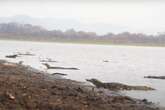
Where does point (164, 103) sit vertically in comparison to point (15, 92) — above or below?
below

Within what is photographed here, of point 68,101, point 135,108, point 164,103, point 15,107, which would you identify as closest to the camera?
point 15,107

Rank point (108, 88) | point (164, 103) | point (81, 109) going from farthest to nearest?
point (108, 88)
point (164, 103)
point (81, 109)

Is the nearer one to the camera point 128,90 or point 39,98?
point 39,98

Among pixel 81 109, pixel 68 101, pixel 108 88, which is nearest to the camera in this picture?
pixel 81 109

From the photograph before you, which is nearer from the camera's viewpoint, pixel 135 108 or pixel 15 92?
pixel 15 92

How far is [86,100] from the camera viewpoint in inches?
825

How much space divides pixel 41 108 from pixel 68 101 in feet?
8.30

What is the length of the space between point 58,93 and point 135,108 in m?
3.69

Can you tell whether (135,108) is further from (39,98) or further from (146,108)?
(39,98)

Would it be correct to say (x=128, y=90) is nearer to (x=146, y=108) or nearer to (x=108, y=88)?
(x=108, y=88)

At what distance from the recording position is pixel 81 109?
59.3 ft

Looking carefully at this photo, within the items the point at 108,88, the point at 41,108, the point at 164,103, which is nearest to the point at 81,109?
the point at 41,108

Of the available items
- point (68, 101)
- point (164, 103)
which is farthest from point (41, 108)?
point (164, 103)

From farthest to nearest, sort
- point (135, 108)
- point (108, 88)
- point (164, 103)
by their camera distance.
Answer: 1. point (108, 88)
2. point (164, 103)
3. point (135, 108)
